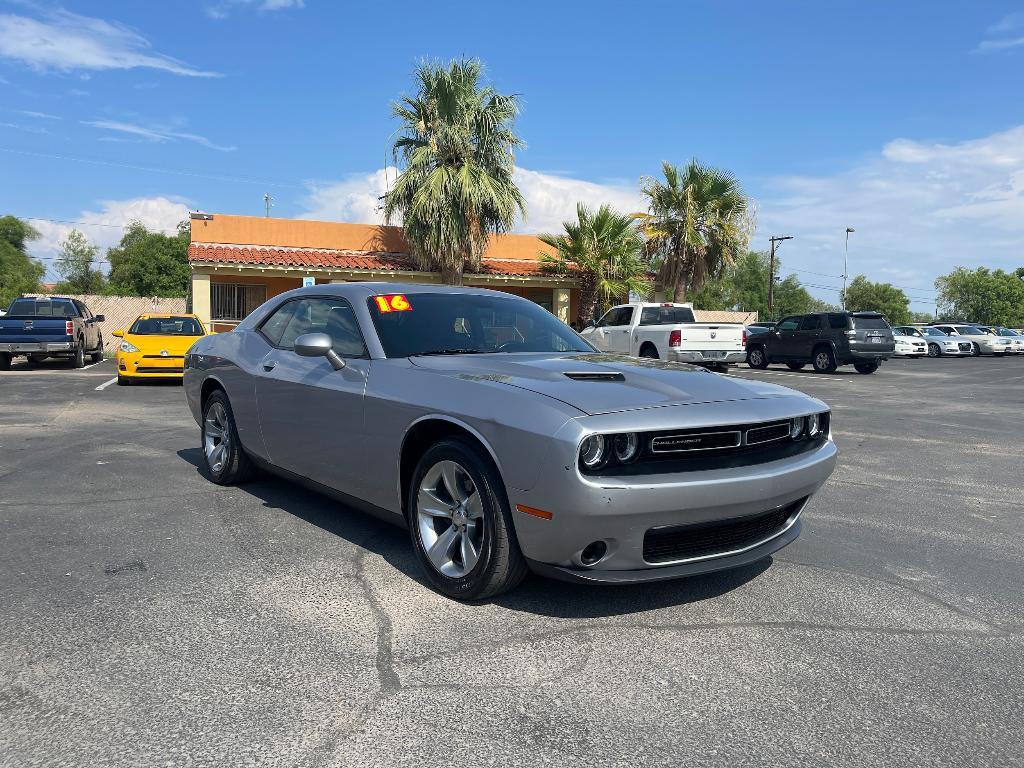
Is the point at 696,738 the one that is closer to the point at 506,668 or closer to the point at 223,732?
the point at 506,668

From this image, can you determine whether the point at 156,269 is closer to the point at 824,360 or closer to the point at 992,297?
the point at 824,360

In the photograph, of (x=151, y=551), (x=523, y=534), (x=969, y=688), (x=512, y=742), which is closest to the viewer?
(x=512, y=742)

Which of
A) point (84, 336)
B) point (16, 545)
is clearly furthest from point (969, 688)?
point (84, 336)

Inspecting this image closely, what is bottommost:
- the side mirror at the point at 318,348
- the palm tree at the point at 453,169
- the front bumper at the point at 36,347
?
the front bumper at the point at 36,347

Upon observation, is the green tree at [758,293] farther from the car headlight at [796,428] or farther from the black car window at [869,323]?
the car headlight at [796,428]

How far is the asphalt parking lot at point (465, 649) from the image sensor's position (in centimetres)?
254

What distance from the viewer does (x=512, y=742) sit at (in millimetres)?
2523

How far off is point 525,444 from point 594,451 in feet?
0.93

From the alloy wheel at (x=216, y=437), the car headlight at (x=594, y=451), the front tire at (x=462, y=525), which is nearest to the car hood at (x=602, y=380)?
the car headlight at (x=594, y=451)

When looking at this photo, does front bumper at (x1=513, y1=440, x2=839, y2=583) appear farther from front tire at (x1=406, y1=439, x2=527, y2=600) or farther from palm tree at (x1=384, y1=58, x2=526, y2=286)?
palm tree at (x1=384, y1=58, x2=526, y2=286)

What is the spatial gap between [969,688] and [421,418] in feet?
8.05

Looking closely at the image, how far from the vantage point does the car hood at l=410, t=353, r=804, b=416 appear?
11.3ft

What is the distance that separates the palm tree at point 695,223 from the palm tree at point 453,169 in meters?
5.78

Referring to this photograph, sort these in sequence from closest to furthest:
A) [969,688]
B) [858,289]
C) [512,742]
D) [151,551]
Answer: [512,742] < [969,688] < [151,551] < [858,289]
